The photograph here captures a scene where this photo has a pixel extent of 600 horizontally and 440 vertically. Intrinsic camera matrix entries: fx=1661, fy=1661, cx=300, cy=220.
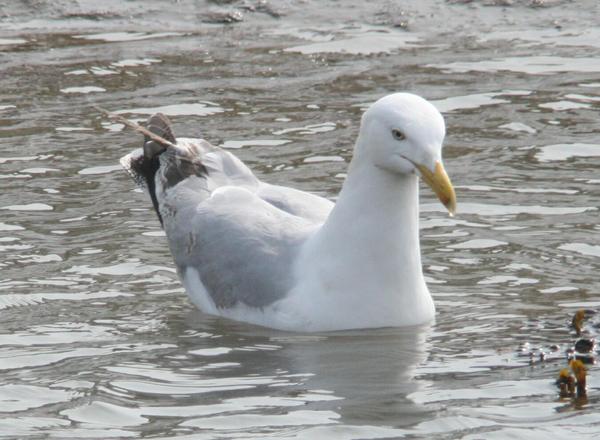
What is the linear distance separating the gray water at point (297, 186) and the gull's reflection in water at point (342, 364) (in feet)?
0.05

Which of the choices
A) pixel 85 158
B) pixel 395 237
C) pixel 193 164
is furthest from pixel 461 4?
pixel 395 237

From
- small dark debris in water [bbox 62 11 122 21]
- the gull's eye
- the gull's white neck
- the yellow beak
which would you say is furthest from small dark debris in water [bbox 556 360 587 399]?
small dark debris in water [bbox 62 11 122 21]

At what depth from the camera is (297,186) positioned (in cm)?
1054

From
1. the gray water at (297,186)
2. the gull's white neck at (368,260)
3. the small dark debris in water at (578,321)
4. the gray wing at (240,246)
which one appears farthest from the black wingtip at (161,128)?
the small dark debris in water at (578,321)

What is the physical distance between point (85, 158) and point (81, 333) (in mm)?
3118

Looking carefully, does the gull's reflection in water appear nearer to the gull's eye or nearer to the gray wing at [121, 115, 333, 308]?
the gray wing at [121, 115, 333, 308]

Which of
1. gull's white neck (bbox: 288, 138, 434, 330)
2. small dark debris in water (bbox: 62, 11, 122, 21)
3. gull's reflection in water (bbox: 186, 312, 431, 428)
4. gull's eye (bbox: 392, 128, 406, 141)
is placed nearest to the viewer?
gull's reflection in water (bbox: 186, 312, 431, 428)

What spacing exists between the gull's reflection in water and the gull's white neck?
10cm

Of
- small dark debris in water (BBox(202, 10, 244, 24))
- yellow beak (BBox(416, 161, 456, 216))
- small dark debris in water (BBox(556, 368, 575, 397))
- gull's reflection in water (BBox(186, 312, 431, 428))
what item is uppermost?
small dark debris in water (BBox(202, 10, 244, 24))

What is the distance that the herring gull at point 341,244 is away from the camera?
25.8ft

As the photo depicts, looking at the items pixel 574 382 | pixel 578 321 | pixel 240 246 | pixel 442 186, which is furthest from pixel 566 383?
pixel 240 246

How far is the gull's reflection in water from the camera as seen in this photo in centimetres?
712

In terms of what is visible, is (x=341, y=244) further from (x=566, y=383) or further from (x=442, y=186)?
(x=566, y=383)

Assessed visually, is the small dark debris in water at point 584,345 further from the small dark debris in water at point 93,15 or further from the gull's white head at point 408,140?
the small dark debris in water at point 93,15
